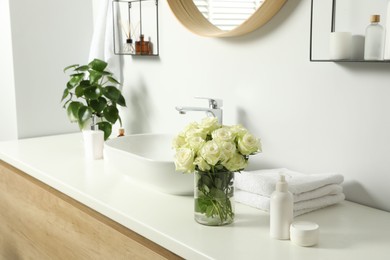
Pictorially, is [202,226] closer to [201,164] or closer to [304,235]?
[201,164]

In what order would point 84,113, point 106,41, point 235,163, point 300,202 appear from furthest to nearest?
point 106,41 → point 84,113 → point 300,202 → point 235,163

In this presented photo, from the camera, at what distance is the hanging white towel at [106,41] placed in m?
2.36

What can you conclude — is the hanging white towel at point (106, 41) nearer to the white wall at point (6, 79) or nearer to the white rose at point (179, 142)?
the white wall at point (6, 79)

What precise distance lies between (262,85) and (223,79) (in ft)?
0.65

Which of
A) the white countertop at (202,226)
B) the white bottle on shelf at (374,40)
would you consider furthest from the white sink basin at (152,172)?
the white bottle on shelf at (374,40)

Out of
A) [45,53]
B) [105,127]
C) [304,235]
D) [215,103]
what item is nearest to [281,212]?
[304,235]

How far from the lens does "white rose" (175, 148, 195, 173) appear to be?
1.23 metres

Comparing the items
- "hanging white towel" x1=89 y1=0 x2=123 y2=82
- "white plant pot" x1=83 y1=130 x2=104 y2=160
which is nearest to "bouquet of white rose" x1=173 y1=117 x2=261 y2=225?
"white plant pot" x1=83 y1=130 x2=104 y2=160

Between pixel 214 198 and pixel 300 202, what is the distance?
247 mm

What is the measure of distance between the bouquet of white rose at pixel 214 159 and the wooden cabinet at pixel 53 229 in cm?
17

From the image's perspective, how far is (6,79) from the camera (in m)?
2.56

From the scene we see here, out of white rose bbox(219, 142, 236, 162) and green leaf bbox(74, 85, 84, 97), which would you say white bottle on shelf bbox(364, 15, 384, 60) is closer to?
white rose bbox(219, 142, 236, 162)

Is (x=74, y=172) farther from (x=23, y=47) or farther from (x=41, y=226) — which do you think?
(x=23, y=47)

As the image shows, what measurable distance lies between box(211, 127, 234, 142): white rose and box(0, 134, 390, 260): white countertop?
0.23 metres
